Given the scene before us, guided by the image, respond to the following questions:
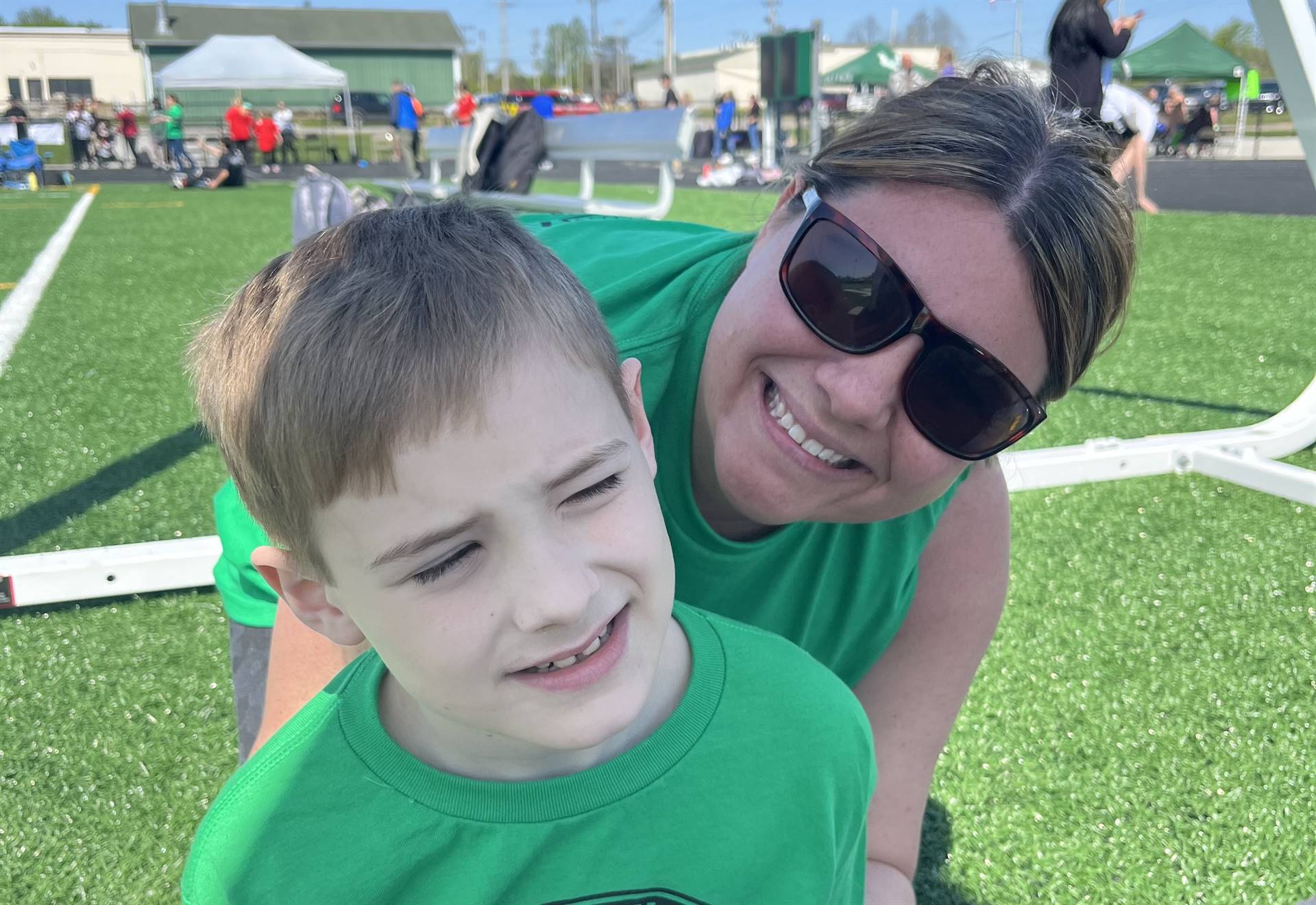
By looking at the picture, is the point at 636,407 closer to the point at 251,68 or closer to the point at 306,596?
the point at 306,596

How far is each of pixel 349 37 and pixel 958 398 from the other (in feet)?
247

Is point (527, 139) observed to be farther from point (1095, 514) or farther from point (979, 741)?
point (979, 741)

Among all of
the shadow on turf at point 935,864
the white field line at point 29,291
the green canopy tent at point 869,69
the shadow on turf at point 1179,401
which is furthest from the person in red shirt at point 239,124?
the shadow on turf at point 935,864

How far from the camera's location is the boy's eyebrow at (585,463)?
103 cm

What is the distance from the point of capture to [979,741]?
2.45m

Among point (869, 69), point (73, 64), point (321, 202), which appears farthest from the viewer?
point (73, 64)

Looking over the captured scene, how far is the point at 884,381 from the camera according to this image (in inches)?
58.7

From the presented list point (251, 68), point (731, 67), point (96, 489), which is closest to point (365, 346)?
point (96, 489)

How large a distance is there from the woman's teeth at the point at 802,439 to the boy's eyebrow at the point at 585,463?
19.8 inches

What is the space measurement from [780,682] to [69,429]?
437 cm

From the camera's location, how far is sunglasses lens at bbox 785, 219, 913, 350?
1.46 m

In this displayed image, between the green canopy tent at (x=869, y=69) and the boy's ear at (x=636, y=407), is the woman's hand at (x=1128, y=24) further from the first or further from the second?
the green canopy tent at (x=869, y=69)

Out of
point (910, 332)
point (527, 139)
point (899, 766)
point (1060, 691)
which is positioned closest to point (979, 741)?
point (1060, 691)

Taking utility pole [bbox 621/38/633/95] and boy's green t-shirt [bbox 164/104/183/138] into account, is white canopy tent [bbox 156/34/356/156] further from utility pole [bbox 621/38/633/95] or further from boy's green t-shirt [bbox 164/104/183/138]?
utility pole [bbox 621/38/633/95]
